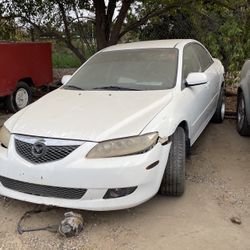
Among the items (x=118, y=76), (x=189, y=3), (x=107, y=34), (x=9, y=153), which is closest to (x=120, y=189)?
(x=9, y=153)

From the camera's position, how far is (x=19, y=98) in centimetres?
810

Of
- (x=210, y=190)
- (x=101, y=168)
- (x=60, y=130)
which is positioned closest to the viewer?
(x=101, y=168)

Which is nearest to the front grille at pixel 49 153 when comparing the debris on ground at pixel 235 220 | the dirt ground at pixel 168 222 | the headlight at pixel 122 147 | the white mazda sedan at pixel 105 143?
the white mazda sedan at pixel 105 143

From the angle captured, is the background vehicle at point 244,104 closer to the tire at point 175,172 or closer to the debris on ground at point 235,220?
the tire at point 175,172

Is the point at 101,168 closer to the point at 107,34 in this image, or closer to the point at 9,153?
the point at 9,153

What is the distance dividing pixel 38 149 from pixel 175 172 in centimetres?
131

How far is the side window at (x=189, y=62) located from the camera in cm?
471

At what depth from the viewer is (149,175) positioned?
3305 millimetres

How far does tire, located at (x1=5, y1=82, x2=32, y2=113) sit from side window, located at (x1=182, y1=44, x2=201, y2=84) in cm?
405

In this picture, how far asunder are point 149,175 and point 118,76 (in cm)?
172

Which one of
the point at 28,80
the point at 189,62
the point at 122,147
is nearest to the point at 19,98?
the point at 28,80

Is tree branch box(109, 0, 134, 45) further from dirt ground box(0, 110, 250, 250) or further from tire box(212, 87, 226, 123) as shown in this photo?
dirt ground box(0, 110, 250, 250)

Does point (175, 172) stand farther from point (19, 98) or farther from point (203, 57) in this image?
point (19, 98)

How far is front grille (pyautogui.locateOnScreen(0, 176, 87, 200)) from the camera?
330cm
